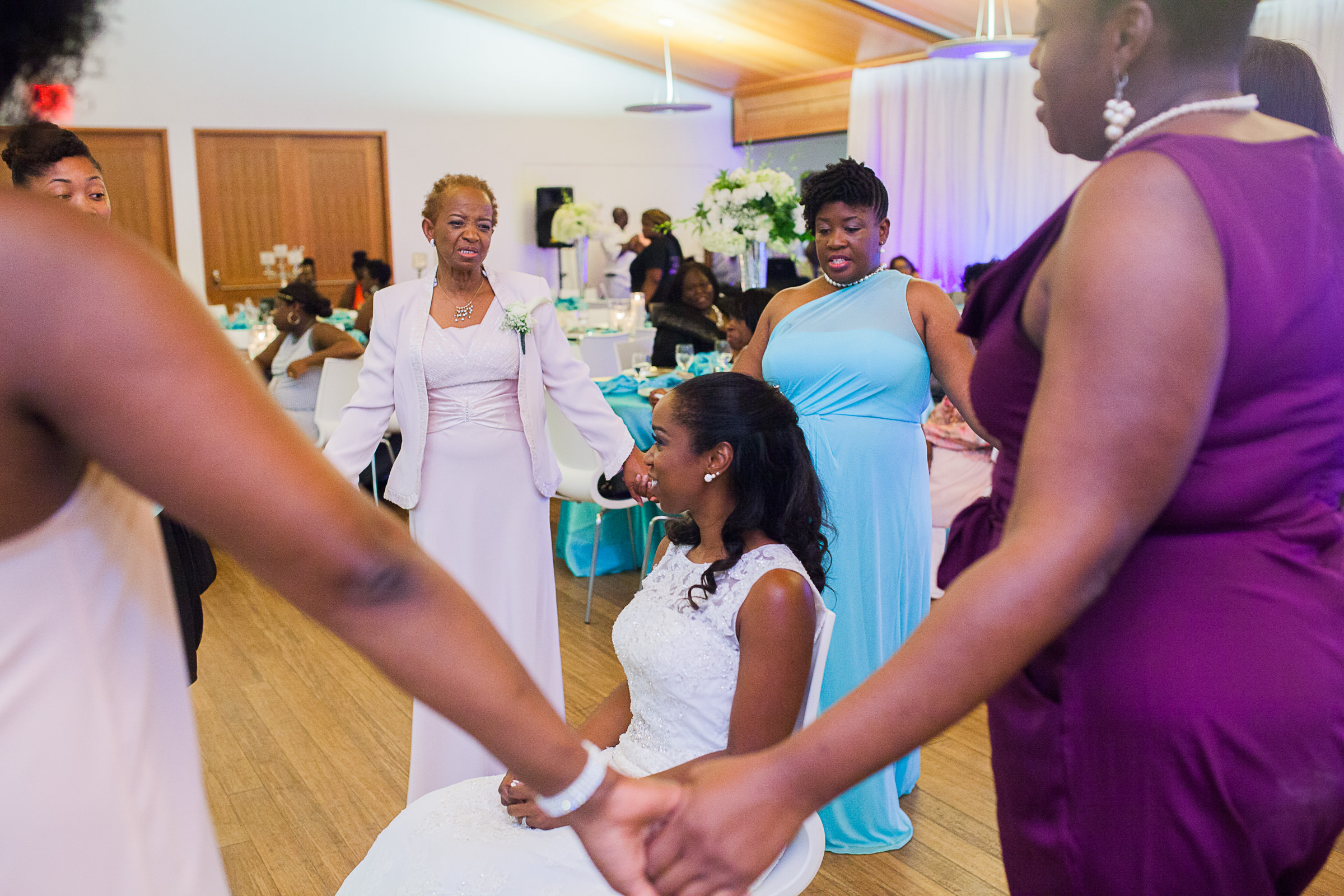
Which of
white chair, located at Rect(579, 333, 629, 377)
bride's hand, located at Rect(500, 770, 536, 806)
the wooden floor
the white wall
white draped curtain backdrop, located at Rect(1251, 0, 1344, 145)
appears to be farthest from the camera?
the white wall

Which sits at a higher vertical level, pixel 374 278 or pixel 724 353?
pixel 374 278

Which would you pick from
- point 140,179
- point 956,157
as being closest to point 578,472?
point 956,157

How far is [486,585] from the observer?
10.6 ft

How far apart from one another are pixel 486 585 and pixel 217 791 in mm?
1007

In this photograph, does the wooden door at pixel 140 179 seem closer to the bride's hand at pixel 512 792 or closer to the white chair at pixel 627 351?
the white chair at pixel 627 351

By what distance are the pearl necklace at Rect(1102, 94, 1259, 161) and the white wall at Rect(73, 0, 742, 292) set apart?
36.2ft

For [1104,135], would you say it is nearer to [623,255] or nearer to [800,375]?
[800,375]

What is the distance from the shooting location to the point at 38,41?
0.80m

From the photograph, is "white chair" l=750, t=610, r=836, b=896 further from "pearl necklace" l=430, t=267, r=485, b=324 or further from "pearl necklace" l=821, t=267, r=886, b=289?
"pearl necklace" l=430, t=267, r=485, b=324

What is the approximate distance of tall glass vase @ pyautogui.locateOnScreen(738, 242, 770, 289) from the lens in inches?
212

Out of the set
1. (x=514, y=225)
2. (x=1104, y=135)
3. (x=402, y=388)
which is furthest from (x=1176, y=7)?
(x=514, y=225)

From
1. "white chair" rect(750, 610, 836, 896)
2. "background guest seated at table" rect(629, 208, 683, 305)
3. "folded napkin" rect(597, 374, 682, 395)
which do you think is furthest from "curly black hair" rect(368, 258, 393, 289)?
"white chair" rect(750, 610, 836, 896)

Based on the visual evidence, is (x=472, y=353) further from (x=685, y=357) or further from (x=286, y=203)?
(x=286, y=203)

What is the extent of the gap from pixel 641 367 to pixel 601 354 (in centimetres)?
96
